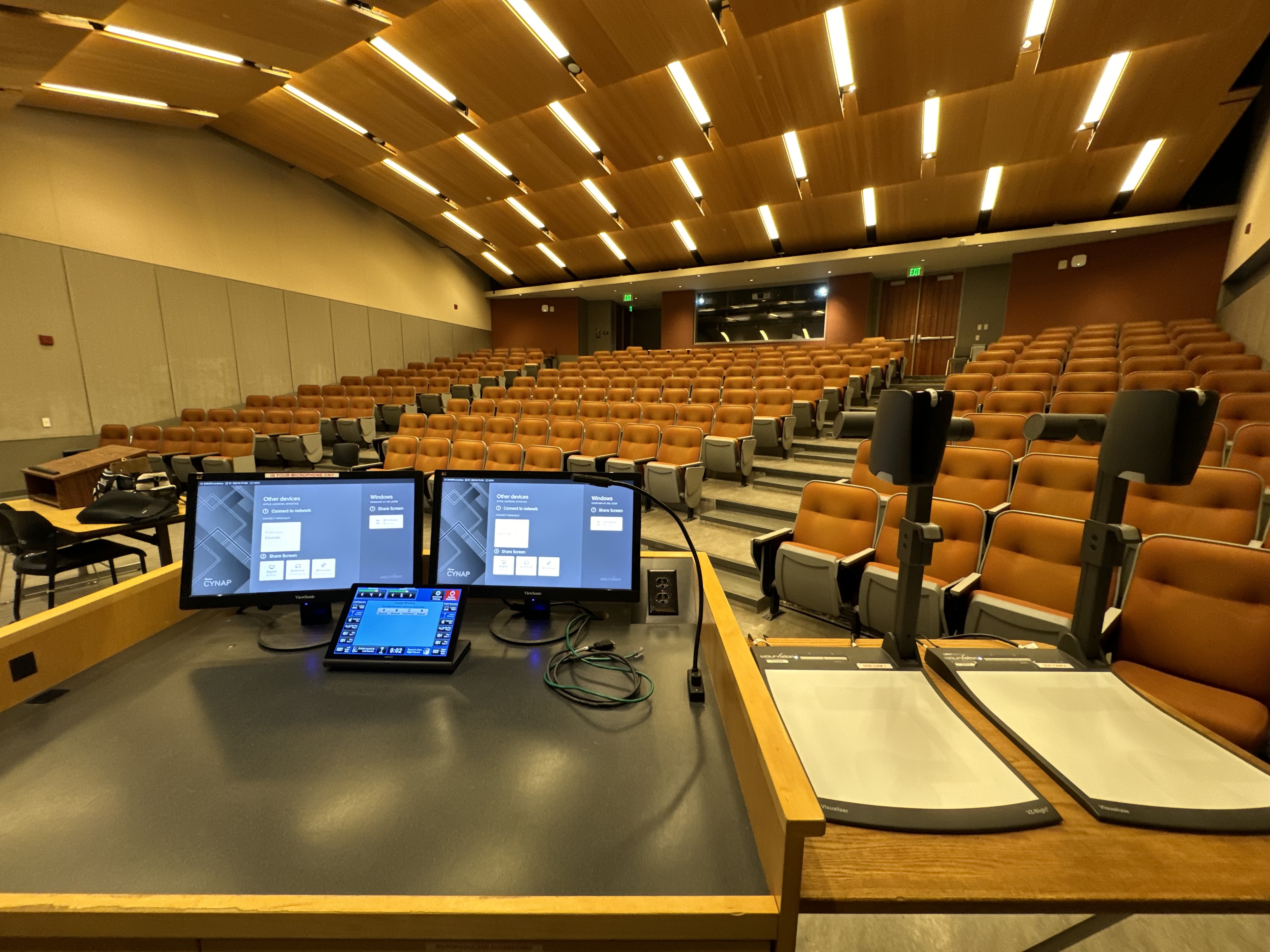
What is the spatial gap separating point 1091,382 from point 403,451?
221 inches

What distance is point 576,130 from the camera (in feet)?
20.7

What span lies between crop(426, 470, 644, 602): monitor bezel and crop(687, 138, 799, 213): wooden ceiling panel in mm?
6862

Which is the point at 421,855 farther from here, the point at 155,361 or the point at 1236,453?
→ the point at 155,361

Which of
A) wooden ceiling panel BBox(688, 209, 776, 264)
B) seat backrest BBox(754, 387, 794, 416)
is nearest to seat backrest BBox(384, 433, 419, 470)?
seat backrest BBox(754, 387, 794, 416)

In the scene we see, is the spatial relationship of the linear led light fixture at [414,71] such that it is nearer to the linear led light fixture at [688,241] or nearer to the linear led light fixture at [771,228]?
the linear led light fixture at [688,241]

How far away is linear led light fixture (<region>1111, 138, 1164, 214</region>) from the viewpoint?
19.0 ft

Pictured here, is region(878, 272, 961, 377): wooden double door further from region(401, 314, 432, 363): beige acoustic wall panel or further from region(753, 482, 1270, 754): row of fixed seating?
region(401, 314, 432, 363): beige acoustic wall panel

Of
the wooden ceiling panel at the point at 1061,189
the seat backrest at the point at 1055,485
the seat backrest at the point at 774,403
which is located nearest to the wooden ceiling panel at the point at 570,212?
the wooden ceiling panel at the point at 1061,189

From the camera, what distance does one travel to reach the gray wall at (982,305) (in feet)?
29.5

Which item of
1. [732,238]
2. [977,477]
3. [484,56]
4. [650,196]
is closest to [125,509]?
[977,477]

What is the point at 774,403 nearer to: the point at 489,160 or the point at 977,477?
the point at 977,477

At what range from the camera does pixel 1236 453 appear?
268cm

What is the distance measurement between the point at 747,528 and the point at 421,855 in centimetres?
302

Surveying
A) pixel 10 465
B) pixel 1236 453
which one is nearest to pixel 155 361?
pixel 10 465
